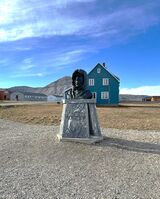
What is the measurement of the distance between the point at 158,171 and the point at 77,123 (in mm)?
3649

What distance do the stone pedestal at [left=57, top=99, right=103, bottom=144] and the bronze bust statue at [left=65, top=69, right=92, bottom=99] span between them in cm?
35

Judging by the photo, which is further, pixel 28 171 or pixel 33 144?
pixel 33 144

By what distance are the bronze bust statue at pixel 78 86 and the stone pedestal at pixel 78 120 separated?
0.35m

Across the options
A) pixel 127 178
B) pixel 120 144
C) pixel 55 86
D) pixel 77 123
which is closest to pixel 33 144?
pixel 77 123

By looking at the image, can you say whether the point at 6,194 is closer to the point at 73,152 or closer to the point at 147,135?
the point at 73,152

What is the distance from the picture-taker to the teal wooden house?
3853 centimetres

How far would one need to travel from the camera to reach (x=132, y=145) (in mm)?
8531

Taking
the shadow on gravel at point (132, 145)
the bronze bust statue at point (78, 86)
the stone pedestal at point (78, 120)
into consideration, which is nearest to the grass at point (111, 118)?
the shadow on gravel at point (132, 145)

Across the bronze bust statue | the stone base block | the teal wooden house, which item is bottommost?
the stone base block

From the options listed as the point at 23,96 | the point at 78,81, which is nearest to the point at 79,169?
the point at 78,81

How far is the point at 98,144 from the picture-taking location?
8.52m

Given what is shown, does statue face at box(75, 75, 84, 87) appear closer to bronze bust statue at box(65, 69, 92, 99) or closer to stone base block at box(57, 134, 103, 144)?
bronze bust statue at box(65, 69, 92, 99)

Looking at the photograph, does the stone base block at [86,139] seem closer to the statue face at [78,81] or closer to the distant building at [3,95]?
the statue face at [78,81]

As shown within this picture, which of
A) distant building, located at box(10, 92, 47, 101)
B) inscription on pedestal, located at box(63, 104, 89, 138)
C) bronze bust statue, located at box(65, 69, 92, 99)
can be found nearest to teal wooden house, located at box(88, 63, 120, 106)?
bronze bust statue, located at box(65, 69, 92, 99)
